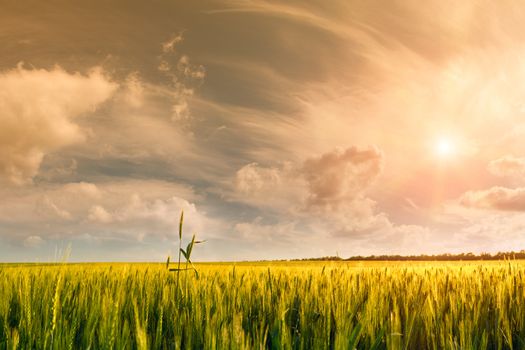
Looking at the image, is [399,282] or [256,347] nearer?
[256,347]

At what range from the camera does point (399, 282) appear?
3822 millimetres

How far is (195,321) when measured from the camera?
78.7 inches

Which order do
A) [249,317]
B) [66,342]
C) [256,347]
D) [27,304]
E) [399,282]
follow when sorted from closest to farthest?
[256,347], [66,342], [27,304], [249,317], [399,282]

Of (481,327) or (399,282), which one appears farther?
(399,282)

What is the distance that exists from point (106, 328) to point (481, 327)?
1.89 metres

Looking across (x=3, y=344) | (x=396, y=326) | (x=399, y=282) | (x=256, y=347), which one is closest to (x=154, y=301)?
(x=3, y=344)

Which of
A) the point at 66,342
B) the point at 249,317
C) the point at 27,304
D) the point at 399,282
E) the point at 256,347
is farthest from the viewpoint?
the point at 399,282

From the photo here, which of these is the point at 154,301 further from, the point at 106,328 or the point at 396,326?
the point at 396,326

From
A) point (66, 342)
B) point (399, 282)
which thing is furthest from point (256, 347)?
point (399, 282)

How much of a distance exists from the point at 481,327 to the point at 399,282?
163 centimetres

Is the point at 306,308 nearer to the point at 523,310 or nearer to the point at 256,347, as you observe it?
the point at 256,347

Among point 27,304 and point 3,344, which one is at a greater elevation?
point 27,304

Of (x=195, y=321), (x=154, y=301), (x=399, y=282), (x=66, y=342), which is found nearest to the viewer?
(x=66, y=342)

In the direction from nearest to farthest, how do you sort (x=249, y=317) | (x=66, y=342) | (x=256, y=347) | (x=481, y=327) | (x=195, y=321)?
(x=256, y=347) < (x=66, y=342) < (x=195, y=321) < (x=481, y=327) < (x=249, y=317)
